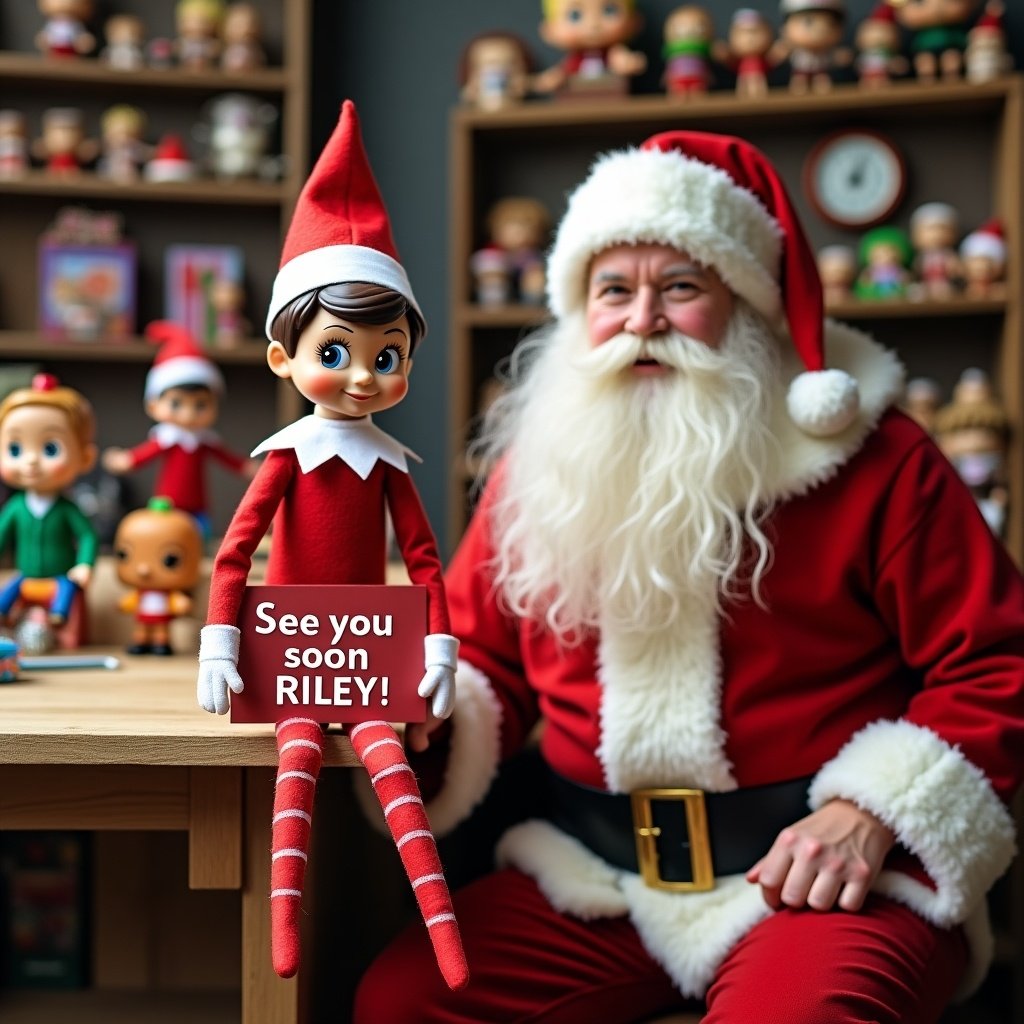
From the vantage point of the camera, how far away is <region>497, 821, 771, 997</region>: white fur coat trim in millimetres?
1229

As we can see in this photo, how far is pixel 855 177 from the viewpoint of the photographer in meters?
2.62

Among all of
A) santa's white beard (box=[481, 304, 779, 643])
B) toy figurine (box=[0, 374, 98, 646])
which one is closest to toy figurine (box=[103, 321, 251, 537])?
toy figurine (box=[0, 374, 98, 646])

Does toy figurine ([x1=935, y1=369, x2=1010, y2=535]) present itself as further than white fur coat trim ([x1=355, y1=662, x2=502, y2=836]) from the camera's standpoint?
Yes

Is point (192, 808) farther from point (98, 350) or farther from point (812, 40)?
point (812, 40)

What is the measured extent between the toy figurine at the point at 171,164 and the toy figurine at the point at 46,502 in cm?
137

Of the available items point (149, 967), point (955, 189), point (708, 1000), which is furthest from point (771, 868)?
point (955, 189)

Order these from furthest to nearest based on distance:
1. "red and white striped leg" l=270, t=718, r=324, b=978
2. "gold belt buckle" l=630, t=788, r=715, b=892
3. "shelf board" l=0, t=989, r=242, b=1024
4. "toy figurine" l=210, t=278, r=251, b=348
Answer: "toy figurine" l=210, t=278, r=251, b=348 → "shelf board" l=0, t=989, r=242, b=1024 → "gold belt buckle" l=630, t=788, r=715, b=892 → "red and white striped leg" l=270, t=718, r=324, b=978

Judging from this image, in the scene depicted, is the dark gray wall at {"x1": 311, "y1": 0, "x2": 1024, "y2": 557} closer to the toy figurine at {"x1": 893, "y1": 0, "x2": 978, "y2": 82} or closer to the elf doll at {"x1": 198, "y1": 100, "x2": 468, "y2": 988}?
the toy figurine at {"x1": 893, "y1": 0, "x2": 978, "y2": 82}

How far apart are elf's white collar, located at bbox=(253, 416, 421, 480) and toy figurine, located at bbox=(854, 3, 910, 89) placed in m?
1.79

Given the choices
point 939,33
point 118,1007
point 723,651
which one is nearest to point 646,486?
point 723,651

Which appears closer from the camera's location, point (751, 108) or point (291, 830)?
point (291, 830)

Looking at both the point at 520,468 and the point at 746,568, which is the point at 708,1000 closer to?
the point at 746,568

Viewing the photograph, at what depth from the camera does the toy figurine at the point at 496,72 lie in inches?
102

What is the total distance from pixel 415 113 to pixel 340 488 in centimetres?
199
